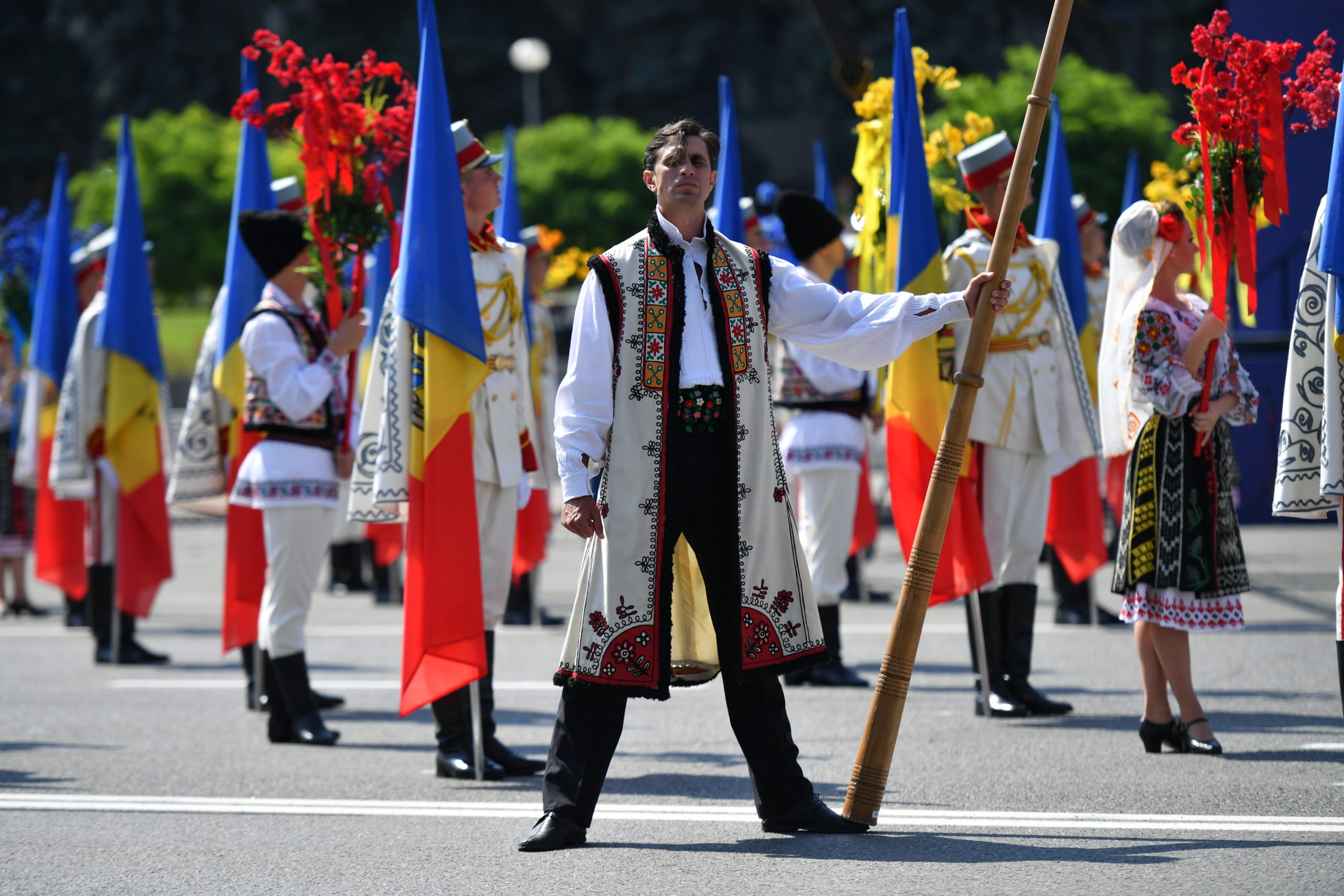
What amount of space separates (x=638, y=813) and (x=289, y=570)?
2.18 meters

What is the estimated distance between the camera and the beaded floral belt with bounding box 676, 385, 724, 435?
467cm

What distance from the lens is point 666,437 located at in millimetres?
4652

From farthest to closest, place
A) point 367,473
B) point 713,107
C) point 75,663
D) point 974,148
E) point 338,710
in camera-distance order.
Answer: point 713,107
point 75,663
point 338,710
point 974,148
point 367,473

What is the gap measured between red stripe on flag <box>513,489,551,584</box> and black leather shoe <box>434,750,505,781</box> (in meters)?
2.55

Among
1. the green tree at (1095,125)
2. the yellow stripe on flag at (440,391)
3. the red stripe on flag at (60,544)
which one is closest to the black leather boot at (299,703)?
the yellow stripe on flag at (440,391)

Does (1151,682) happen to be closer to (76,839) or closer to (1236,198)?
(1236,198)

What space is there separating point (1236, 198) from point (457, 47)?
37460mm

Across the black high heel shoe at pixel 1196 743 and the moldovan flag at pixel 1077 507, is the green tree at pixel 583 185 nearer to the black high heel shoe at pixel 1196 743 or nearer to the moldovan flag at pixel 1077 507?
the moldovan flag at pixel 1077 507

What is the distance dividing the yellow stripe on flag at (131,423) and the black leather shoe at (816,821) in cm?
554

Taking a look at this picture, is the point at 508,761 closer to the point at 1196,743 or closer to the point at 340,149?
the point at 1196,743

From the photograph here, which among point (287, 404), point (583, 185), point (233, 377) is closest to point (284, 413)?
point (287, 404)

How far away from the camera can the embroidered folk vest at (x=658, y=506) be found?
464 cm

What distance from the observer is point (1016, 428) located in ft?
22.4

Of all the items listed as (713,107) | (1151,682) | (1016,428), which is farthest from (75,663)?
(713,107)
